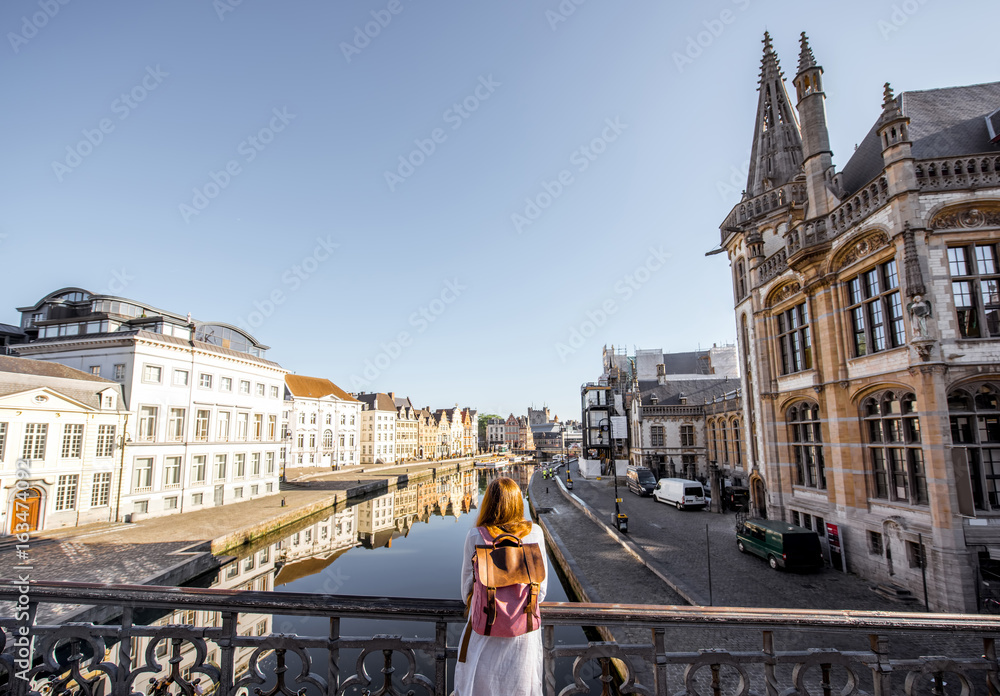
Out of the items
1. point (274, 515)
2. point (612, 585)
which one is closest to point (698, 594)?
point (612, 585)

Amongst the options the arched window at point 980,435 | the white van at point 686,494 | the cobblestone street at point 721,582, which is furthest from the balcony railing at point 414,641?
the white van at point 686,494

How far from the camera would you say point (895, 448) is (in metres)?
15.9

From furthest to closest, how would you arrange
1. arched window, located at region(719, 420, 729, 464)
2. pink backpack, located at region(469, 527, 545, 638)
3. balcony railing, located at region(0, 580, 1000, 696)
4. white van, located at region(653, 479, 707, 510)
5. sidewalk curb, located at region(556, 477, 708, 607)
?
arched window, located at region(719, 420, 729, 464) < white van, located at region(653, 479, 707, 510) < sidewalk curb, located at region(556, 477, 708, 607) < balcony railing, located at region(0, 580, 1000, 696) < pink backpack, located at region(469, 527, 545, 638)

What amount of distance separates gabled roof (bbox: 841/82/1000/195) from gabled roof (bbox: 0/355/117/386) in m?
40.9

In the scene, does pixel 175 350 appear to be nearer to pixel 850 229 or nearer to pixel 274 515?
pixel 274 515

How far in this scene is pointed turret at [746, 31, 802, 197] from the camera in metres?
26.8

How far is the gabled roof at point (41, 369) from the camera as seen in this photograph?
25094 millimetres

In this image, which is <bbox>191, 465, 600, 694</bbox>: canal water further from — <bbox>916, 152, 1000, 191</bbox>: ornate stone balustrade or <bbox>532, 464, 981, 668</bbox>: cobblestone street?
<bbox>916, 152, 1000, 191</bbox>: ornate stone balustrade

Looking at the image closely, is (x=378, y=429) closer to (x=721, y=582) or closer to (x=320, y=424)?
(x=320, y=424)

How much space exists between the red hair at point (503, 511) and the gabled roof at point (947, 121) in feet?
62.9

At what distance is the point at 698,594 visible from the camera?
591 inches

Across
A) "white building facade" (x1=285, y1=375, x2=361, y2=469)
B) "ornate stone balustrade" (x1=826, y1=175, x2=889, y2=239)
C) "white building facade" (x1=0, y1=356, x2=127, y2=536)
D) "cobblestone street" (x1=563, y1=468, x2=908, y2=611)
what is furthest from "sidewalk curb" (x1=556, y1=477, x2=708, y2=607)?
"white building facade" (x1=285, y1=375, x2=361, y2=469)

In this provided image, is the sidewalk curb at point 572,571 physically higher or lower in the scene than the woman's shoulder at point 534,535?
lower

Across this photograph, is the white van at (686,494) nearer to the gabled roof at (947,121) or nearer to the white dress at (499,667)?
the gabled roof at (947,121)
